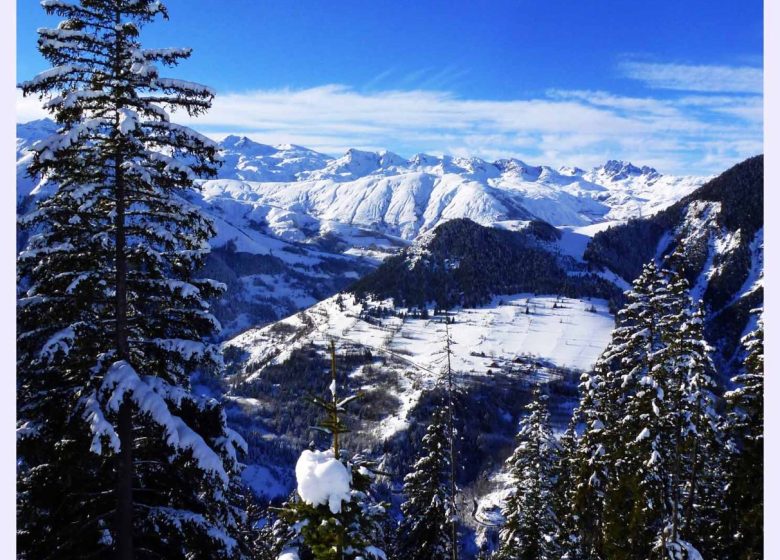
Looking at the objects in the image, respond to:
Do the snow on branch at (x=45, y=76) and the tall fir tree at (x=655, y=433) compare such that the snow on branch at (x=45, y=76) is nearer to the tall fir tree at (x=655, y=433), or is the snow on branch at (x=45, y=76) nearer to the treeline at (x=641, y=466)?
the treeline at (x=641, y=466)

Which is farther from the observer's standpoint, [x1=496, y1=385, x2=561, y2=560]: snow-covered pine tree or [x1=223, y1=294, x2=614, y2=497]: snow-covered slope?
[x1=223, y1=294, x2=614, y2=497]: snow-covered slope

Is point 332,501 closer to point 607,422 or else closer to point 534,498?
point 607,422

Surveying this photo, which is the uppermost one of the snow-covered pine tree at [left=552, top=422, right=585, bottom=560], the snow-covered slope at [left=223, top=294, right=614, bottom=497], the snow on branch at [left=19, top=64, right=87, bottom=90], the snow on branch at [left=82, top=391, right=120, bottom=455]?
the snow on branch at [left=19, top=64, right=87, bottom=90]

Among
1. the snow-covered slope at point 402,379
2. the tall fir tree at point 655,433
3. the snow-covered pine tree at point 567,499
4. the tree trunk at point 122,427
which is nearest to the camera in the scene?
the tree trunk at point 122,427

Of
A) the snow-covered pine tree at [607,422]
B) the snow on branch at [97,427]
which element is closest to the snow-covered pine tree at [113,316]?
the snow on branch at [97,427]

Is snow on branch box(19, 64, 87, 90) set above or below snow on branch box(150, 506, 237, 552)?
above

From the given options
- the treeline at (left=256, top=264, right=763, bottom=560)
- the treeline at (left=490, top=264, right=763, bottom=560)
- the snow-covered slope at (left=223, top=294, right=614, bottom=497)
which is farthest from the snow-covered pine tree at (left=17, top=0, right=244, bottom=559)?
the snow-covered slope at (left=223, top=294, right=614, bottom=497)

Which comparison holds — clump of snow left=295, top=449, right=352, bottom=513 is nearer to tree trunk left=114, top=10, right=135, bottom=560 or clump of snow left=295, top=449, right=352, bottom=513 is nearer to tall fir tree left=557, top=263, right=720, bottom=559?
tree trunk left=114, top=10, right=135, bottom=560
